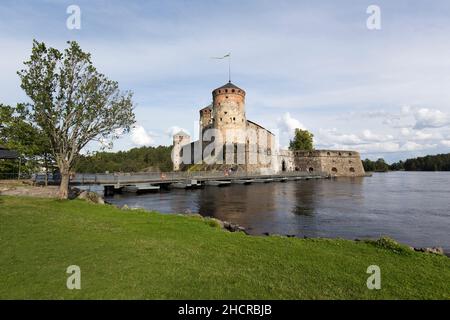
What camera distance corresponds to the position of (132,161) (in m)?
109

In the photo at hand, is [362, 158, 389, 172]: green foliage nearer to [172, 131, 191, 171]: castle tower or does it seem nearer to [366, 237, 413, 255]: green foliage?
[172, 131, 191, 171]: castle tower

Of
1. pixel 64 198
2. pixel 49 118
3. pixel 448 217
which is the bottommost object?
pixel 448 217

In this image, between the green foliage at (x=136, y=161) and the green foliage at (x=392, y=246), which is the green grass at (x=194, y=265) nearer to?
the green foliage at (x=392, y=246)

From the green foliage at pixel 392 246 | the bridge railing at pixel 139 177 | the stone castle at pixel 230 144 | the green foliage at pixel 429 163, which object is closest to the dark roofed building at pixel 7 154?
the bridge railing at pixel 139 177

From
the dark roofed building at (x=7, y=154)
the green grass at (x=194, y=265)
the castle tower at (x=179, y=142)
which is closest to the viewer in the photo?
the green grass at (x=194, y=265)

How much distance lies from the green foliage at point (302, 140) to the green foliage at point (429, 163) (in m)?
89.9

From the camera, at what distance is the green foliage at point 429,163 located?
5507 inches

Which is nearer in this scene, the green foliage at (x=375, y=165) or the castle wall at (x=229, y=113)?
the castle wall at (x=229, y=113)

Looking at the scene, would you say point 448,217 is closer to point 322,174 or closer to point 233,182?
point 233,182

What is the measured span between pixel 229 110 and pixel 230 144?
6.30 metres

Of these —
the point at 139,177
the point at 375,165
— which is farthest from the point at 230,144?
the point at 375,165

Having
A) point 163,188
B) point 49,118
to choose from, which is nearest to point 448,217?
point 49,118

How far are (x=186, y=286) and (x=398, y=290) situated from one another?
3.80 meters

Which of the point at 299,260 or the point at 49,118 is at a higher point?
the point at 49,118
